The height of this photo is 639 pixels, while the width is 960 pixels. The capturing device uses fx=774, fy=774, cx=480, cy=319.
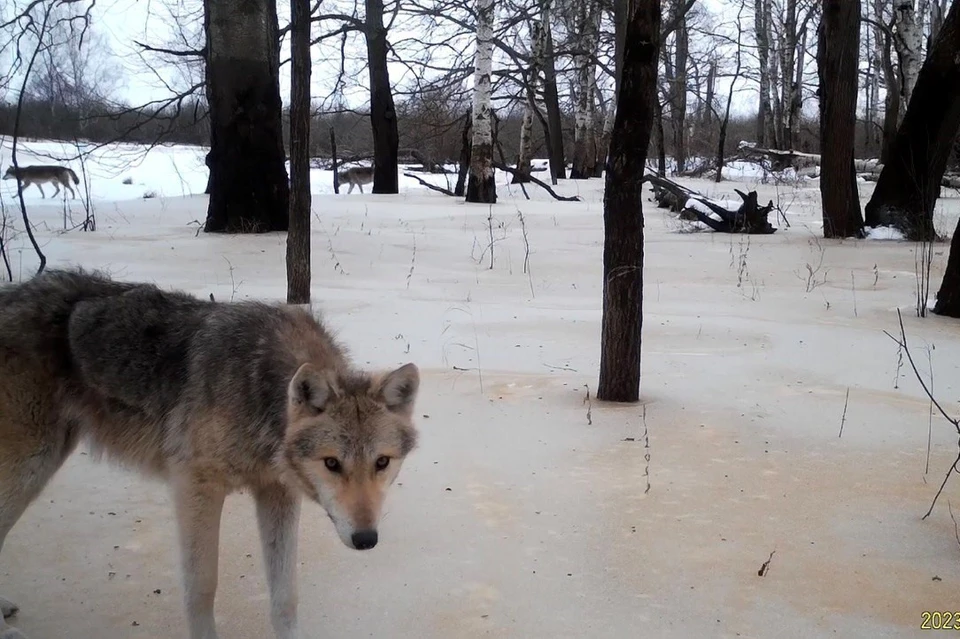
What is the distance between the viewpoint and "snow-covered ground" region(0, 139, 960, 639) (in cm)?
317

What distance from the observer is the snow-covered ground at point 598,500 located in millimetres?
3172

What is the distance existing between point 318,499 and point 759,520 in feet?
7.51

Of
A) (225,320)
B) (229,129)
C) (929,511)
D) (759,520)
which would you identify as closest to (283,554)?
(225,320)

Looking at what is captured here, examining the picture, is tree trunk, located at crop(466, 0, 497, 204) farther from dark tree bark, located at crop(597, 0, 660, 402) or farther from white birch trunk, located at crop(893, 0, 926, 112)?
dark tree bark, located at crop(597, 0, 660, 402)

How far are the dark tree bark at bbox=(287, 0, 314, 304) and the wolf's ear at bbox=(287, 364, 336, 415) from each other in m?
5.02

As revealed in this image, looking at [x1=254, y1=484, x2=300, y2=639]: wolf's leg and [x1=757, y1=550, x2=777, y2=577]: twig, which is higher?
[x1=254, y1=484, x2=300, y2=639]: wolf's leg

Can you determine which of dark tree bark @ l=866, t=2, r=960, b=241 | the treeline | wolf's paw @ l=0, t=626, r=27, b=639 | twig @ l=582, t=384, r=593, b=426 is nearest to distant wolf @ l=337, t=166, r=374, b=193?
the treeline

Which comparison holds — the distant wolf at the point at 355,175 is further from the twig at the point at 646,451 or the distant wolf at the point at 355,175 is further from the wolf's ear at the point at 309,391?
A: the wolf's ear at the point at 309,391

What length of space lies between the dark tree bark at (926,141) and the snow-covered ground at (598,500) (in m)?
3.69

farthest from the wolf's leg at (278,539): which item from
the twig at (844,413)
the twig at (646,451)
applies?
the twig at (844,413)

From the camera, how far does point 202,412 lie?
2988mm

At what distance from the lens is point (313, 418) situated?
2781 mm

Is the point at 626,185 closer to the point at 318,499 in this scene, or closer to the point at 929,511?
the point at 929,511
